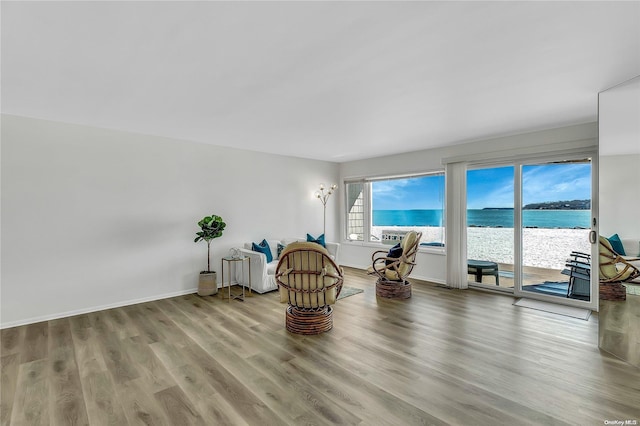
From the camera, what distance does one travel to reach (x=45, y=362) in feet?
9.25

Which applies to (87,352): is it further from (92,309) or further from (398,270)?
(398,270)

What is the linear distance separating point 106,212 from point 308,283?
3162 millimetres

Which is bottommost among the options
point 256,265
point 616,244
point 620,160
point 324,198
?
point 256,265

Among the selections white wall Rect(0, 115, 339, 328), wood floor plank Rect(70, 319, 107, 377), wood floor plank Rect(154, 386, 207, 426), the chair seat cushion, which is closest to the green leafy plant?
white wall Rect(0, 115, 339, 328)

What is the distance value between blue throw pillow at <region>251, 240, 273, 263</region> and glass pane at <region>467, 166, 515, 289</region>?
11.9ft

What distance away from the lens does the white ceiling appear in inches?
70.6

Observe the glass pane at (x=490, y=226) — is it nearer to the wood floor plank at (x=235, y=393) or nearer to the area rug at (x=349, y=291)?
the area rug at (x=349, y=291)

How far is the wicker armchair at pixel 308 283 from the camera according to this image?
3.34 metres

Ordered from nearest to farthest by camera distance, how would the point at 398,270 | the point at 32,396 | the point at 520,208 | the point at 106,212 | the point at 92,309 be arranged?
the point at 32,396
the point at 92,309
the point at 106,212
the point at 398,270
the point at 520,208

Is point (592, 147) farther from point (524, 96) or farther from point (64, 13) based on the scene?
point (64, 13)

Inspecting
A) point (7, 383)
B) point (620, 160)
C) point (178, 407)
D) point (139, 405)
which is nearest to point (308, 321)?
point (178, 407)

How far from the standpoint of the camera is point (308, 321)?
11.1 ft

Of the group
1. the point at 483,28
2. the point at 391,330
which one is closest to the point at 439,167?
the point at 391,330

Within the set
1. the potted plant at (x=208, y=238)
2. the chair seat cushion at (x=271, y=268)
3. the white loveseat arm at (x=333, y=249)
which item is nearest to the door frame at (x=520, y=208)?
the white loveseat arm at (x=333, y=249)
